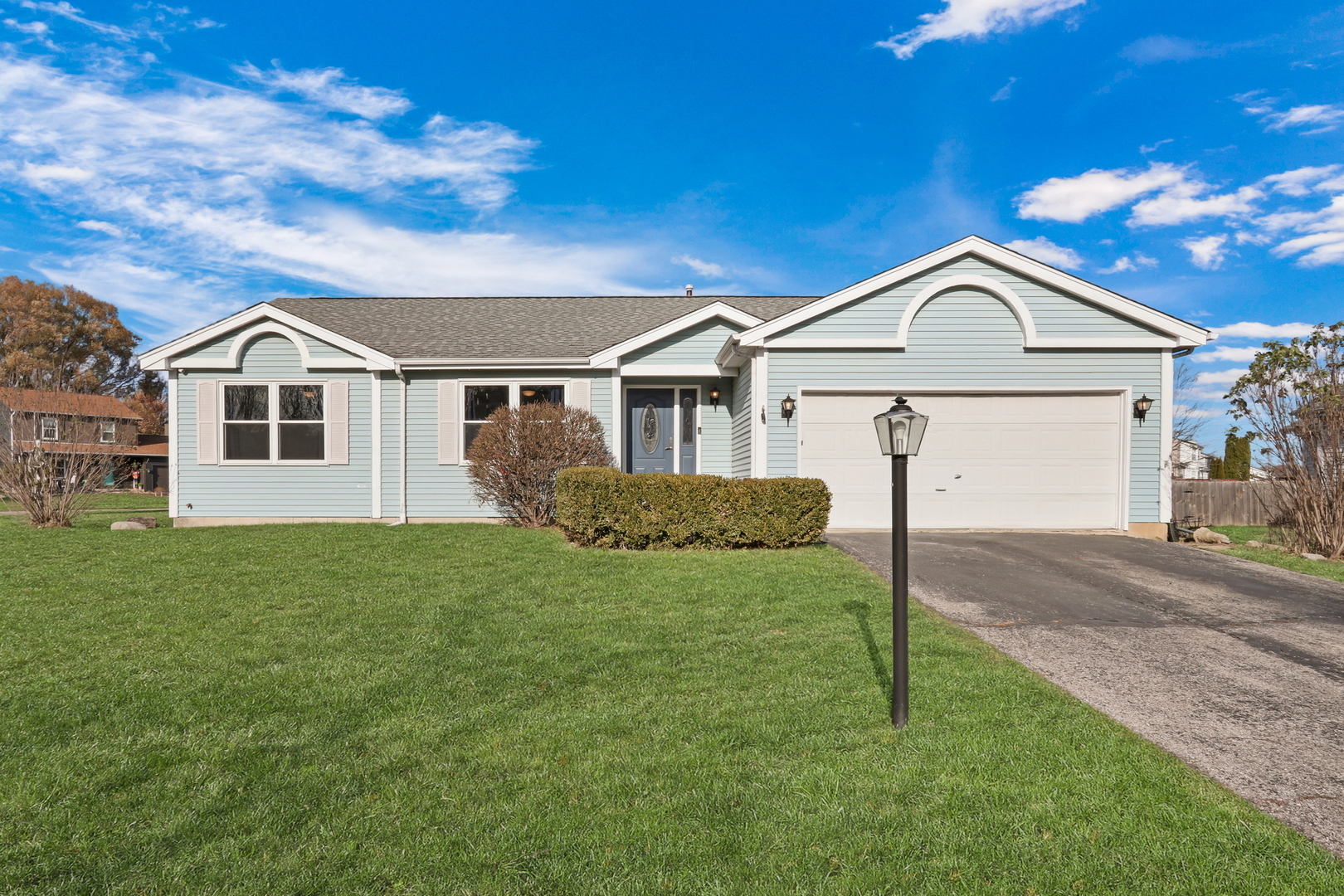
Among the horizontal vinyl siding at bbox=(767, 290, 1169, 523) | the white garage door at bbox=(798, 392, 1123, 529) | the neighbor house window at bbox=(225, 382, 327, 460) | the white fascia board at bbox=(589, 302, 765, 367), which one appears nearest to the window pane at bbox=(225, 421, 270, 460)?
the neighbor house window at bbox=(225, 382, 327, 460)

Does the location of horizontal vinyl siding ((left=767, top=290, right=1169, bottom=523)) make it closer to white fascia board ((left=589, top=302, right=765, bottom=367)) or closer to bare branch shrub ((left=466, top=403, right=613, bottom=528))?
white fascia board ((left=589, top=302, right=765, bottom=367))

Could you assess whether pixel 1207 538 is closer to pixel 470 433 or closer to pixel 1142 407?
pixel 1142 407

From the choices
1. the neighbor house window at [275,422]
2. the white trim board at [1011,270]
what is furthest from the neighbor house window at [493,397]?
the white trim board at [1011,270]

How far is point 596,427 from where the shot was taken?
1205 cm

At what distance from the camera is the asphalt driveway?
3.42 meters

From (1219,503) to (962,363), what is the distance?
34.6 ft

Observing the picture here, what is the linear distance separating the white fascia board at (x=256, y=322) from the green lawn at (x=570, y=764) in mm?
6795

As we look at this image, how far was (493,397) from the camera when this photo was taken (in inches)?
504

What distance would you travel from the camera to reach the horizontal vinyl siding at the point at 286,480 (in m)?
12.5

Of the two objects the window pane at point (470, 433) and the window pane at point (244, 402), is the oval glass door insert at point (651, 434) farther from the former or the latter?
the window pane at point (244, 402)

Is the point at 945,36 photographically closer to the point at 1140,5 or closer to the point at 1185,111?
the point at 1140,5

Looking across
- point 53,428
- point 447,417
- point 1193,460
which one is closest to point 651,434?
point 447,417

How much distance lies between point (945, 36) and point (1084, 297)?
4.92 m

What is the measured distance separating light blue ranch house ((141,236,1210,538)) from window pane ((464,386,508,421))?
4 centimetres
